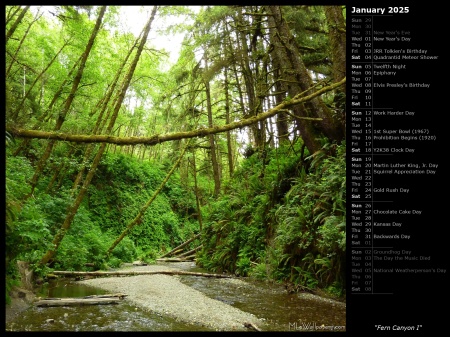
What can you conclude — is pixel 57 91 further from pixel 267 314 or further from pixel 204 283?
pixel 267 314

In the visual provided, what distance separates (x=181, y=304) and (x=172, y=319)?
3.27 feet

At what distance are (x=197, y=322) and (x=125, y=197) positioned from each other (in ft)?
55.8

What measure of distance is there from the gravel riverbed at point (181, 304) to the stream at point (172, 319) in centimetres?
22

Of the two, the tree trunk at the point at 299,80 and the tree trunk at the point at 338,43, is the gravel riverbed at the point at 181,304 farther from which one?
the tree trunk at the point at 338,43

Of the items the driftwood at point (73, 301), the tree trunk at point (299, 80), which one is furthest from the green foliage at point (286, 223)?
the driftwood at point (73, 301)

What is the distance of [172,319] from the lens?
5348mm

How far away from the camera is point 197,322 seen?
516 centimetres

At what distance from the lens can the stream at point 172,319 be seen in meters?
4.84

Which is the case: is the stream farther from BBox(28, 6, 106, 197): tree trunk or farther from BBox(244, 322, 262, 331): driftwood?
BBox(28, 6, 106, 197): tree trunk
